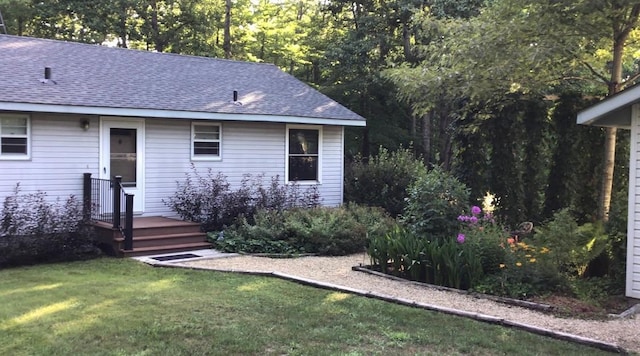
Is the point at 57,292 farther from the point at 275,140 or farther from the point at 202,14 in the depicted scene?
the point at 202,14

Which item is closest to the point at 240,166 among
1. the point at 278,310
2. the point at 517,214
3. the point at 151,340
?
the point at 517,214

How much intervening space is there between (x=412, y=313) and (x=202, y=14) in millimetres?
22285

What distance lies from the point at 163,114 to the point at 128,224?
265 cm

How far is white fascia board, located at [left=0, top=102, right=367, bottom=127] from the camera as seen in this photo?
31.4 feet

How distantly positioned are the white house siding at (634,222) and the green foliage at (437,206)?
7.37ft

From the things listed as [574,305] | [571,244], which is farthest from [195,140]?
[574,305]

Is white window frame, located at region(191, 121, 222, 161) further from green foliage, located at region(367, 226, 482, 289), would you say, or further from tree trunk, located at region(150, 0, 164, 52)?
tree trunk, located at region(150, 0, 164, 52)

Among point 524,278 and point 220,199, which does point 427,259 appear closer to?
point 524,278

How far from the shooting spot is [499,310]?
6.16 meters

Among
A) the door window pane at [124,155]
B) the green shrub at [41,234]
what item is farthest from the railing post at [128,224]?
the door window pane at [124,155]

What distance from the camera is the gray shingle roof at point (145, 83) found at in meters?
10.5

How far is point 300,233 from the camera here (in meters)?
10.3

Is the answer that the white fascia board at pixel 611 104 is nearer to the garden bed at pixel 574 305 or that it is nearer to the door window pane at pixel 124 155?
the garden bed at pixel 574 305

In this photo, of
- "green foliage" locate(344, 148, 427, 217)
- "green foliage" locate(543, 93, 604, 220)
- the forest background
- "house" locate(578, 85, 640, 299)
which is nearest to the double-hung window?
"green foliage" locate(344, 148, 427, 217)
